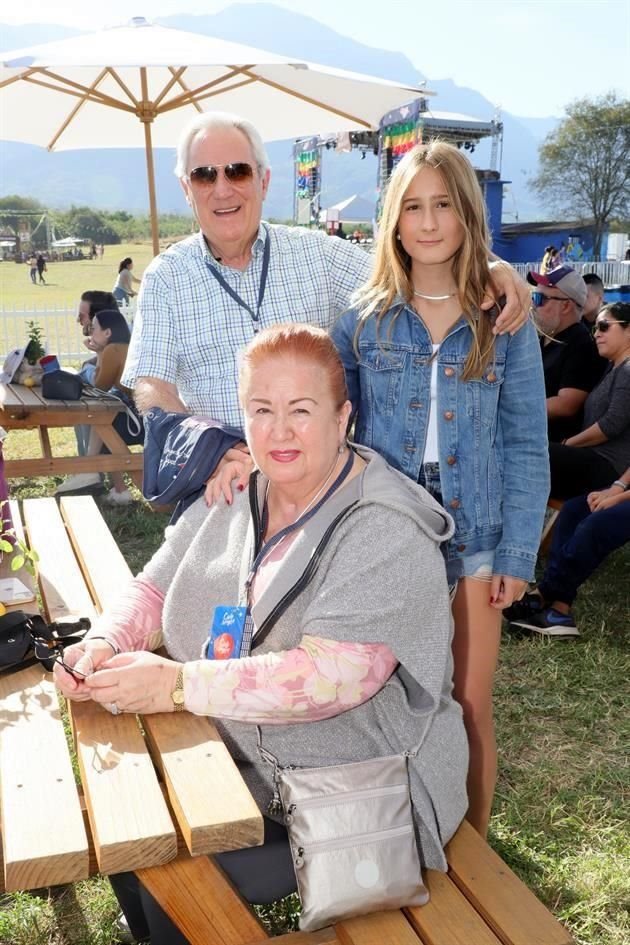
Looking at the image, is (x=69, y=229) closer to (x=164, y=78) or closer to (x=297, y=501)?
(x=164, y=78)

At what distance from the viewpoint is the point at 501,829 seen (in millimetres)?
2922

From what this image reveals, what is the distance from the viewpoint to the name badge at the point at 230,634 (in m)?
1.81

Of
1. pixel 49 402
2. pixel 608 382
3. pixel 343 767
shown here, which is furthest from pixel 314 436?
pixel 49 402

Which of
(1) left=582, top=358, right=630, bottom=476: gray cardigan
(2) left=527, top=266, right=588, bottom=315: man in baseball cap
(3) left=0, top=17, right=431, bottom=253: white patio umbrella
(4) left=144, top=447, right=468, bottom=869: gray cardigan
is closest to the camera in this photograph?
(4) left=144, top=447, right=468, bottom=869: gray cardigan

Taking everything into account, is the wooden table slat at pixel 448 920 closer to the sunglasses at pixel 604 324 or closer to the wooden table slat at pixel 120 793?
the wooden table slat at pixel 120 793

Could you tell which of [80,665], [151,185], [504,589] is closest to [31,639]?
[80,665]

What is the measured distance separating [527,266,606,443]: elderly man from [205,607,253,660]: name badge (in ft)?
13.0

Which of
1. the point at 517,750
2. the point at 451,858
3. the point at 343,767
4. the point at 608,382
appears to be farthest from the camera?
the point at 608,382

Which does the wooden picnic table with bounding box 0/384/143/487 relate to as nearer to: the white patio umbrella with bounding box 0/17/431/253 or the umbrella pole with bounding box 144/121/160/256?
the white patio umbrella with bounding box 0/17/431/253

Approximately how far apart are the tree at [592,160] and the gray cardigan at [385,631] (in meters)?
64.6

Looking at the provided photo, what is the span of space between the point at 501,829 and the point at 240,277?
2043 mm

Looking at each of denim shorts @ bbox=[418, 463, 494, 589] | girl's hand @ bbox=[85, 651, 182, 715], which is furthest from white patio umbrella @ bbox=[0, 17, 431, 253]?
girl's hand @ bbox=[85, 651, 182, 715]

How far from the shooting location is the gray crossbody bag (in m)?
1.56

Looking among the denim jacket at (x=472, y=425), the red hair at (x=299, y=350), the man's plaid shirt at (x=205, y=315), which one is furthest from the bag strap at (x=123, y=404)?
the red hair at (x=299, y=350)
